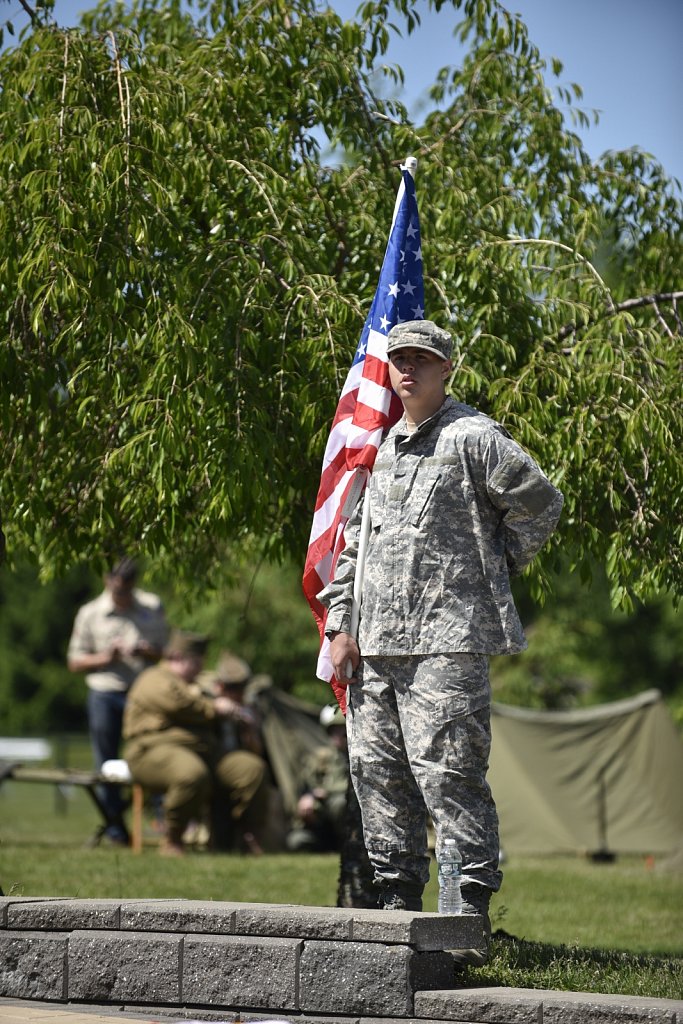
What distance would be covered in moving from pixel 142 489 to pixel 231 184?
1437 millimetres

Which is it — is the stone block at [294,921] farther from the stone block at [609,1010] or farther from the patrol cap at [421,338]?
the patrol cap at [421,338]

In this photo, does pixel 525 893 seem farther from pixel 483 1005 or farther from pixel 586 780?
pixel 483 1005

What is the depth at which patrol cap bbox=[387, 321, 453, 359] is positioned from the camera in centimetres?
571

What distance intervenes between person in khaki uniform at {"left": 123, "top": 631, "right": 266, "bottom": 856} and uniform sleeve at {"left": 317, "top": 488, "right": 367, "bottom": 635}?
308 inches

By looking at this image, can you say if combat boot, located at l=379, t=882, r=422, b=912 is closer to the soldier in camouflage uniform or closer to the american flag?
the soldier in camouflage uniform

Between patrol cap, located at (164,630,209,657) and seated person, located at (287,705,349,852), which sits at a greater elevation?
patrol cap, located at (164,630,209,657)

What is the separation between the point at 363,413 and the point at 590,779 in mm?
10890

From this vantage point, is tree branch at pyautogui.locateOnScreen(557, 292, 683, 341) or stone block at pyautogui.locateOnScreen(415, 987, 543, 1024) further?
tree branch at pyautogui.locateOnScreen(557, 292, 683, 341)

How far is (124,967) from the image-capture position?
549cm

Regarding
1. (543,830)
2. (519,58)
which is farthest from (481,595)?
(543,830)

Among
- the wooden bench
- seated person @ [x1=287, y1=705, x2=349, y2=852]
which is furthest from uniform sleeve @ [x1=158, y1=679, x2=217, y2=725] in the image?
seated person @ [x1=287, y1=705, x2=349, y2=852]

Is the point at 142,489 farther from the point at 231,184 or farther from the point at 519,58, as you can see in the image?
the point at 519,58

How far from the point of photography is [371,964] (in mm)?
4977

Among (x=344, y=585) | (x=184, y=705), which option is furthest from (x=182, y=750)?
(x=344, y=585)
